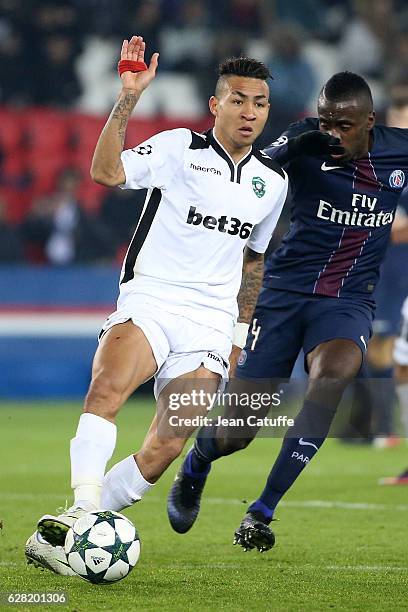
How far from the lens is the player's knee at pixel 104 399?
5035 mm

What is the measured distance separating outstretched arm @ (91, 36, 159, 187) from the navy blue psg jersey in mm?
1156

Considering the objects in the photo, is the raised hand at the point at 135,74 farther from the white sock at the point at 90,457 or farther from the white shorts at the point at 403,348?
the white shorts at the point at 403,348

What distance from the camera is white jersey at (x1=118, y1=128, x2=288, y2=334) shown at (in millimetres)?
5504

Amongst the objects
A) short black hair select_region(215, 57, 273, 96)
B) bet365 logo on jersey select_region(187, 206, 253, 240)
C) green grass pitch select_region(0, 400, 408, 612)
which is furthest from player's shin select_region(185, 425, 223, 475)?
short black hair select_region(215, 57, 273, 96)

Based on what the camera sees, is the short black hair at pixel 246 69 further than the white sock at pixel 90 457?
Yes

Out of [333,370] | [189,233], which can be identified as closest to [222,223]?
[189,233]

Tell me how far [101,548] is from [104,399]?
0.65m

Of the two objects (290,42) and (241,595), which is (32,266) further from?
(241,595)

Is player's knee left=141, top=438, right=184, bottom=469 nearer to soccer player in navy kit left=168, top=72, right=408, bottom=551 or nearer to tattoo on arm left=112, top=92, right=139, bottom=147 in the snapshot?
soccer player in navy kit left=168, top=72, right=408, bottom=551

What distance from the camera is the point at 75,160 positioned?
1527cm

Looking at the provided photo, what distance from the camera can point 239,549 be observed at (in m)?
5.99

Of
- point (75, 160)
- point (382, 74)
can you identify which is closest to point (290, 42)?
point (382, 74)

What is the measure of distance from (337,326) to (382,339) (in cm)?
515

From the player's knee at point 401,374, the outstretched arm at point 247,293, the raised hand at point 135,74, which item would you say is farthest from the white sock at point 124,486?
the player's knee at point 401,374
